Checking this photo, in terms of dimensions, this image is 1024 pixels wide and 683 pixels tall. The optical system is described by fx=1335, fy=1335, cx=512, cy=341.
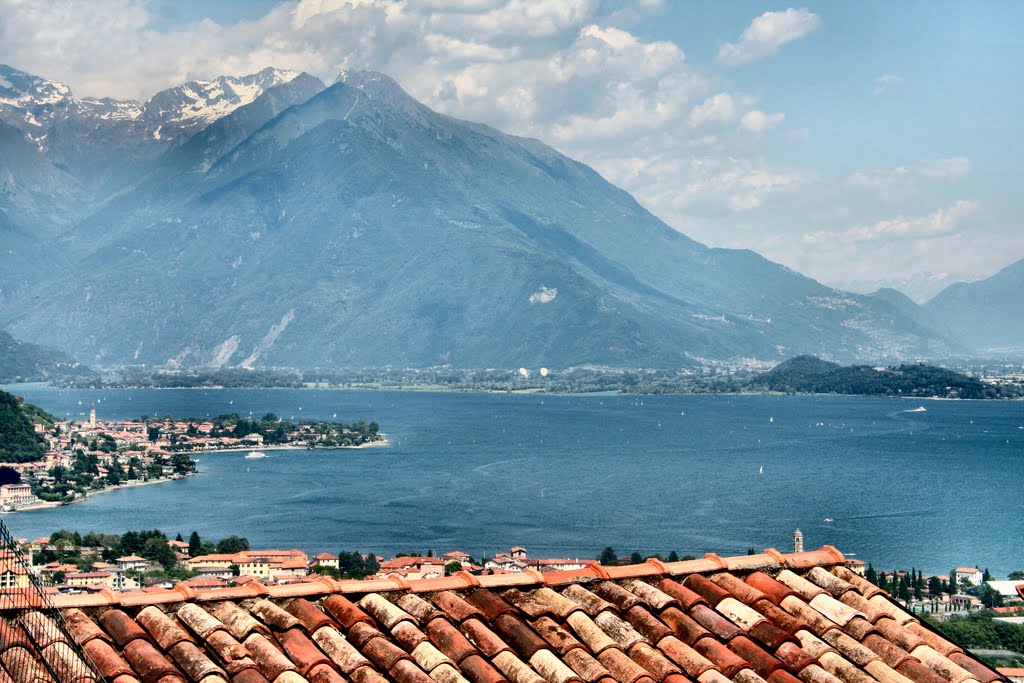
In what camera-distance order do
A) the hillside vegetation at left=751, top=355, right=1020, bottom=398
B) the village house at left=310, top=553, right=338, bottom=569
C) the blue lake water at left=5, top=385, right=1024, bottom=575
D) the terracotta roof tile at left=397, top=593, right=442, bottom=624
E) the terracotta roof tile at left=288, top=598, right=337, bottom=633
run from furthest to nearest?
the hillside vegetation at left=751, top=355, right=1020, bottom=398 < the blue lake water at left=5, top=385, right=1024, bottom=575 < the village house at left=310, top=553, right=338, bottom=569 < the terracotta roof tile at left=397, top=593, right=442, bottom=624 < the terracotta roof tile at left=288, top=598, right=337, bottom=633

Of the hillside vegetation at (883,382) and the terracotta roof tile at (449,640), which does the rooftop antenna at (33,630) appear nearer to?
the terracotta roof tile at (449,640)

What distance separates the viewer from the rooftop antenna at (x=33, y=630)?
9.95ft

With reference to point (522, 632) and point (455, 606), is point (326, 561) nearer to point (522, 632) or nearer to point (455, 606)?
point (455, 606)

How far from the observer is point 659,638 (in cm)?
389

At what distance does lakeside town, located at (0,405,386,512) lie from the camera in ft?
188

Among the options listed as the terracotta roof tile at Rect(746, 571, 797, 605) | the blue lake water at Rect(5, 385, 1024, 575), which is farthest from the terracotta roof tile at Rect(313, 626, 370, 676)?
the blue lake water at Rect(5, 385, 1024, 575)

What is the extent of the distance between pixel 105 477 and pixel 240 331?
453 feet

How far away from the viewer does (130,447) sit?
7456cm

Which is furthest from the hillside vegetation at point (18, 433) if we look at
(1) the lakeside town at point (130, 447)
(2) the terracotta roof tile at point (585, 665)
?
(2) the terracotta roof tile at point (585, 665)

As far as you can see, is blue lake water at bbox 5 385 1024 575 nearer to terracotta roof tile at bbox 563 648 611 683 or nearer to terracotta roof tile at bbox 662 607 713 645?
terracotta roof tile at bbox 662 607 713 645

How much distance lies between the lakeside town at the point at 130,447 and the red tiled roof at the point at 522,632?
52724 millimetres

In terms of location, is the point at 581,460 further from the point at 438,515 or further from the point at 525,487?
the point at 438,515

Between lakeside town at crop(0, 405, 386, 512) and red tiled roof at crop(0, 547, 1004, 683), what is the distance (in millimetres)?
52724

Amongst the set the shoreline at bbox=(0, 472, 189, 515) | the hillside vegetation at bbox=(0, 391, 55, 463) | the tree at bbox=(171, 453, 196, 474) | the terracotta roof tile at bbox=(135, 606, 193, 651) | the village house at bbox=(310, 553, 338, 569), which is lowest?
the shoreline at bbox=(0, 472, 189, 515)
